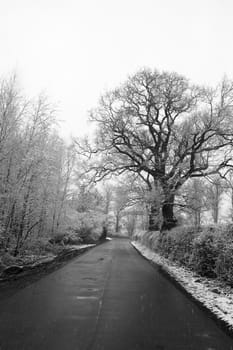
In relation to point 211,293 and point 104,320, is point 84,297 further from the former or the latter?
→ point 211,293

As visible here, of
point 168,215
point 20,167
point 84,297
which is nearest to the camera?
point 84,297

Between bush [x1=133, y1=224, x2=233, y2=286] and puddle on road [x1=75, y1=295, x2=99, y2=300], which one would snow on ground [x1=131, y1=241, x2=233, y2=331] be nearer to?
bush [x1=133, y1=224, x2=233, y2=286]

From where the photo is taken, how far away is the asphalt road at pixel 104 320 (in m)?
4.00

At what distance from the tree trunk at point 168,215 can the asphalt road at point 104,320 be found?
11.5 metres

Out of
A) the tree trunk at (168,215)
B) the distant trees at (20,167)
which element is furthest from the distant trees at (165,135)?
the distant trees at (20,167)

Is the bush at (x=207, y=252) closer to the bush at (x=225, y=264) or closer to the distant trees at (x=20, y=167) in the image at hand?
the bush at (x=225, y=264)

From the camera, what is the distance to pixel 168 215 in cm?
1978

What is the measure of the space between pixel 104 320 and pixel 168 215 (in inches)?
605

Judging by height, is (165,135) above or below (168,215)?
above

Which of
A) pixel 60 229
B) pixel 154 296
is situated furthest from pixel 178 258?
pixel 60 229

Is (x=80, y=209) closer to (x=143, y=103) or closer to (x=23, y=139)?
(x=143, y=103)

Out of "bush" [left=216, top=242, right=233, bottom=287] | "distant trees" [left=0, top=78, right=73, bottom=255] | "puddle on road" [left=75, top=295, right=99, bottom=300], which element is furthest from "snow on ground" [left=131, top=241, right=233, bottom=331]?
"distant trees" [left=0, top=78, right=73, bottom=255]

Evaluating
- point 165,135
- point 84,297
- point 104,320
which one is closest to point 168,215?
point 165,135

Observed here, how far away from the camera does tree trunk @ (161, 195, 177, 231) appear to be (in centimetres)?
1936
